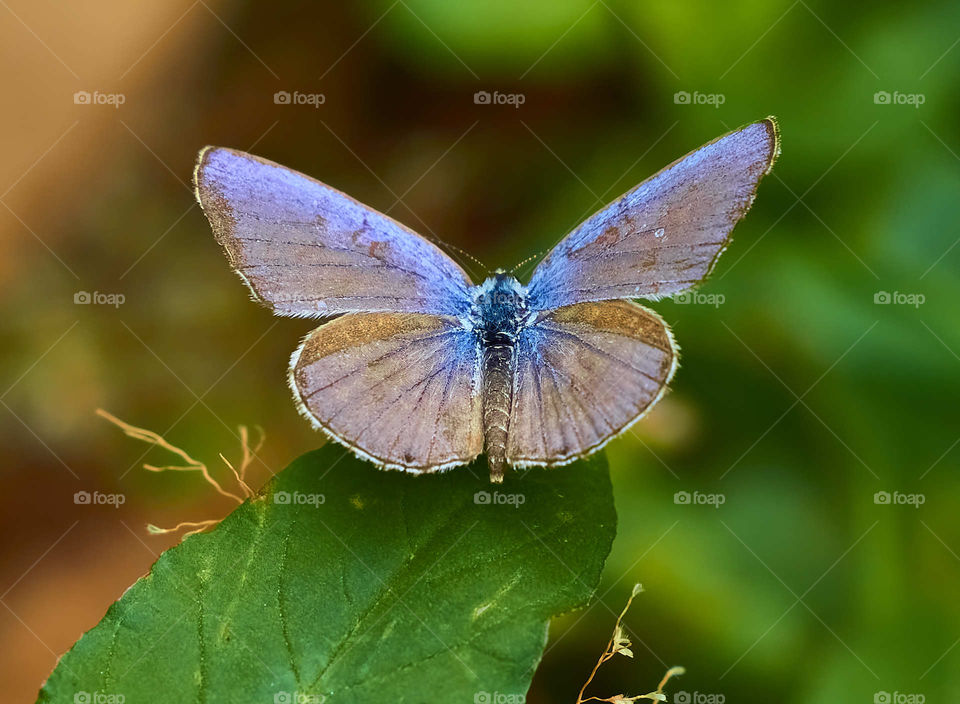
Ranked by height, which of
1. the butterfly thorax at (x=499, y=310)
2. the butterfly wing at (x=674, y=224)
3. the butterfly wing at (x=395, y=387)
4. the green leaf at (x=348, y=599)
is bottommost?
the green leaf at (x=348, y=599)

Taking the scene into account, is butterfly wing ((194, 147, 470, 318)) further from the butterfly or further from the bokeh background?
the bokeh background

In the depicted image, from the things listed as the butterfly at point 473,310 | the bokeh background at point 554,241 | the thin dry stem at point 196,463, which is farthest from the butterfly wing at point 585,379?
the bokeh background at point 554,241

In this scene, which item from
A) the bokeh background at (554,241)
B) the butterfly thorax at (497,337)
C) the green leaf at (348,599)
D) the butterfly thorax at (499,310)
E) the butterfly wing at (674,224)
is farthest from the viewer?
the bokeh background at (554,241)

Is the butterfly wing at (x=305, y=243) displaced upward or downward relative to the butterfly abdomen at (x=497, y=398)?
upward

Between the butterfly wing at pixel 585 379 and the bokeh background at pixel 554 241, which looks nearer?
the butterfly wing at pixel 585 379

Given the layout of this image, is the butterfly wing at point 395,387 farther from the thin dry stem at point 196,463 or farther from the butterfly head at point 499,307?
the thin dry stem at point 196,463
